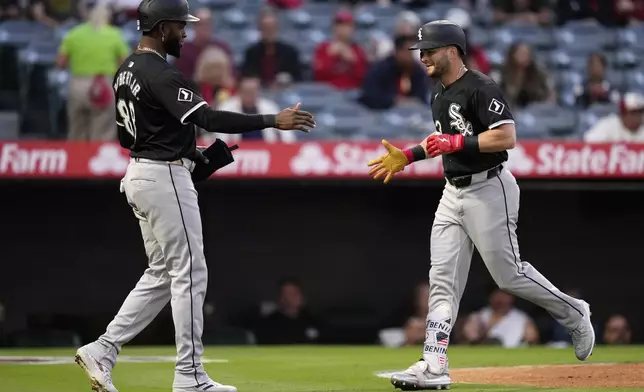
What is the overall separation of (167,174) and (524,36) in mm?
8031

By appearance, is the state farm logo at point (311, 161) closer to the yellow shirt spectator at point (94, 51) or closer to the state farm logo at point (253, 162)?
the state farm logo at point (253, 162)

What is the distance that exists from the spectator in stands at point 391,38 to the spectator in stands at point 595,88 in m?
1.64

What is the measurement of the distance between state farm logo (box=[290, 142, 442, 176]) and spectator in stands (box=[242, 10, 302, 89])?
173 cm

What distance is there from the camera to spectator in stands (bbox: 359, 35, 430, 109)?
11258 mm

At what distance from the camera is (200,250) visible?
17.0ft

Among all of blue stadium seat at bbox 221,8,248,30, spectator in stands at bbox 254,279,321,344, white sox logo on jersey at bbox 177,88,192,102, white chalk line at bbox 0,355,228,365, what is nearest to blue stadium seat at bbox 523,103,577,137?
spectator in stands at bbox 254,279,321,344

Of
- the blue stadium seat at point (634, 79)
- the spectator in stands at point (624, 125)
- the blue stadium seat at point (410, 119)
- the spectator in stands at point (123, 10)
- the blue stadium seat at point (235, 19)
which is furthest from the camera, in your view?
the blue stadium seat at point (235, 19)

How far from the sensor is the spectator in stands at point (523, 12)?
500 inches

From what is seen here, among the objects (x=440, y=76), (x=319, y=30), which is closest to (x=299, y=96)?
(x=319, y=30)

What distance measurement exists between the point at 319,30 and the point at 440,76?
23.1ft

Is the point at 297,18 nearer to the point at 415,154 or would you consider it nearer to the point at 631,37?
the point at 631,37

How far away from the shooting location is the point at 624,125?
10.6m

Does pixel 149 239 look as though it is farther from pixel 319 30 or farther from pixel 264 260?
pixel 319 30

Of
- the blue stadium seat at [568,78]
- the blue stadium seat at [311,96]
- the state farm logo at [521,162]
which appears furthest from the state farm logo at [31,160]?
the blue stadium seat at [568,78]
